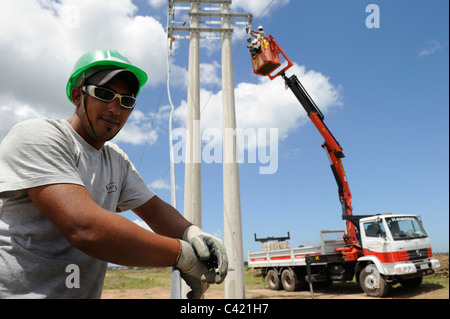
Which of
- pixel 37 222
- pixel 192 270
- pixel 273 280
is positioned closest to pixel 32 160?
pixel 37 222

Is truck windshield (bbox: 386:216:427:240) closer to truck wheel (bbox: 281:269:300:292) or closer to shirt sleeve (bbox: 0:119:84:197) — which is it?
truck wheel (bbox: 281:269:300:292)

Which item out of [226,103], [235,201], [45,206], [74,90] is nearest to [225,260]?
[45,206]

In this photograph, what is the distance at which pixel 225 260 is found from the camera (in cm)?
139

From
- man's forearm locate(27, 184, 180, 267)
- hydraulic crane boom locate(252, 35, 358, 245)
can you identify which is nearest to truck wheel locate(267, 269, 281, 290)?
hydraulic crane boom locate(252, 35, 358, 245)

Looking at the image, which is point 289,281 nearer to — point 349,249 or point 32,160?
point 349,249

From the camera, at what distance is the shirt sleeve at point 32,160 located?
118 centimetres

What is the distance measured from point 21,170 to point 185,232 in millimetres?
831

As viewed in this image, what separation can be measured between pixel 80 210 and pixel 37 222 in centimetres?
35

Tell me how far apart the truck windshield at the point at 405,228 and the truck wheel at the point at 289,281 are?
15.3 ft

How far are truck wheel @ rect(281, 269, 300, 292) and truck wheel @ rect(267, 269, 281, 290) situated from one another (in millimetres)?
285

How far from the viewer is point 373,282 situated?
10.6m
